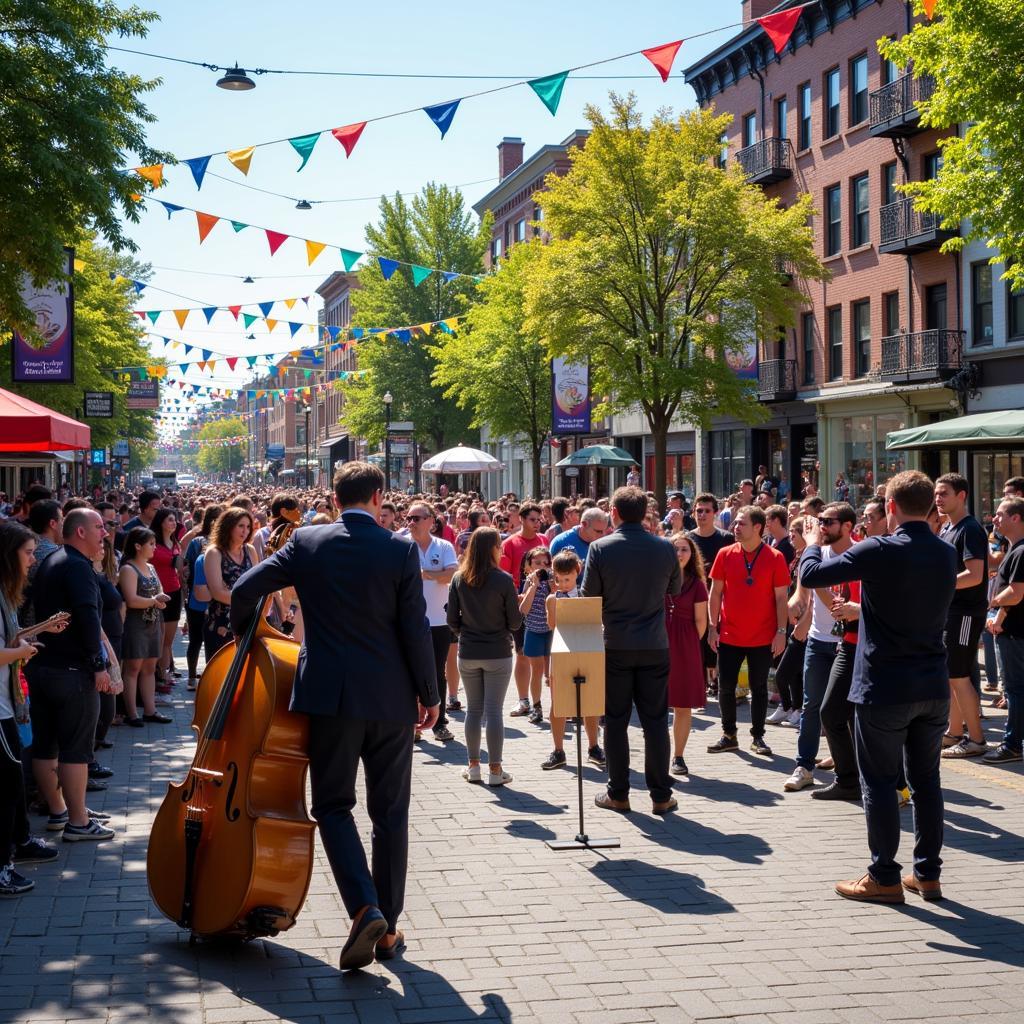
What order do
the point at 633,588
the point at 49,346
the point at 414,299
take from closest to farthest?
the point at 633,588 → the point at 49,346 → the point at 414,299

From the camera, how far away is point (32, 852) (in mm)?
6867

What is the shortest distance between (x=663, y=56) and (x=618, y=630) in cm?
827

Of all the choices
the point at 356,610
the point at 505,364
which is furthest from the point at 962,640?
the point at 505,364

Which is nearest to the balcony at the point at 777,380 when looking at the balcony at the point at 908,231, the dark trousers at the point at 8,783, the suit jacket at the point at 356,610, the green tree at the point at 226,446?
the balcony at the point at 908,231

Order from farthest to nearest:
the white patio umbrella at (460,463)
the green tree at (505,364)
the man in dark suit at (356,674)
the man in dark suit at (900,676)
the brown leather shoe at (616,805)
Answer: the green tree at (505,364) < the white patio umbrella at (460,463) < the brown leather shoe at (616,805) < the man in dark suit at (900,676) < the man in dark suit at (356,674)

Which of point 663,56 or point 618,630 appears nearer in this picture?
point 618,630

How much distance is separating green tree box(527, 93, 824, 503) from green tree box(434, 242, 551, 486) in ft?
28.8

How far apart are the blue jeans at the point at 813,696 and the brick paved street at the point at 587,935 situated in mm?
601

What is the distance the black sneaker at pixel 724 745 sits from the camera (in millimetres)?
10188

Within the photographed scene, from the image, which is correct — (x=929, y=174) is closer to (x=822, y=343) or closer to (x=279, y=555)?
(x=822, y=343)

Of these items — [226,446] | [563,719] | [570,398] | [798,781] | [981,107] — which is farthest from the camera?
[226,446]

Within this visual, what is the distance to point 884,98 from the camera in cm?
3092

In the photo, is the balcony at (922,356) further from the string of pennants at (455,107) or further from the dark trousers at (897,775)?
the dark trousers at (897,775)

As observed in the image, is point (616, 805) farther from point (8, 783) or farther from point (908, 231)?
point (908, 231)
